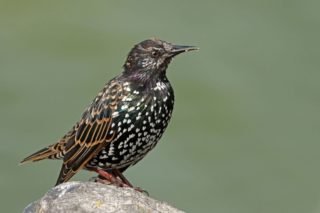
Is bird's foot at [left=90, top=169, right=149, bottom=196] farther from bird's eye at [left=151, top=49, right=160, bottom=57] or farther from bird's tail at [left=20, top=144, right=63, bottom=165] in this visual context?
bird's eye at [left=151, top=49, right=160, bottom=57]

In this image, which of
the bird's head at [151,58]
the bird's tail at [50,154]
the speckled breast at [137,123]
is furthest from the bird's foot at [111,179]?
the bird's head at [151,58]

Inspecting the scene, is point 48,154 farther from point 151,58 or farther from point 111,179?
point 151,58

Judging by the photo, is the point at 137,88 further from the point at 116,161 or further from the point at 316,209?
the point at 316,209

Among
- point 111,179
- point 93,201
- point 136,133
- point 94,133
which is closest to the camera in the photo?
point 93,201

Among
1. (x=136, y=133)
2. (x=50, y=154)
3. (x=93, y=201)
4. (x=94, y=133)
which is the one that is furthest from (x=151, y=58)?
(x=93, y=201)

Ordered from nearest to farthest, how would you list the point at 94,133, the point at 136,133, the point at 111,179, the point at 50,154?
the point at 111,179, the point at 136,133, the point at 94,133, the point at 50,154

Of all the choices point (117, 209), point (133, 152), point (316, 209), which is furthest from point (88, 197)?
point (316, 209)

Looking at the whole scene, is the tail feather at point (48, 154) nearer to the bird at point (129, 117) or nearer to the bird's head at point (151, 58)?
the bird at point (129, 117)
